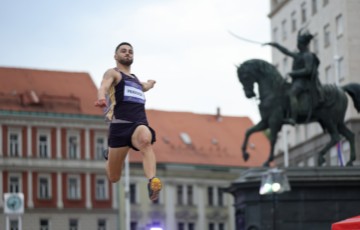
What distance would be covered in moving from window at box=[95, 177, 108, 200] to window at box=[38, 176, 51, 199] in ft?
12.3

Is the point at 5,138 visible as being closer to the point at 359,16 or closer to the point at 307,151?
the point at 307,151

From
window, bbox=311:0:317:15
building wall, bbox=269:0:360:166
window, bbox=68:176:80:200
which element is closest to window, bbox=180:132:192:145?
window, bbox=68:176:80:200

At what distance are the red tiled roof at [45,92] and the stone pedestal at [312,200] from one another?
57.4 m

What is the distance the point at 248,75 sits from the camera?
4128 centimetres

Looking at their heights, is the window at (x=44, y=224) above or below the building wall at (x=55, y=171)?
below

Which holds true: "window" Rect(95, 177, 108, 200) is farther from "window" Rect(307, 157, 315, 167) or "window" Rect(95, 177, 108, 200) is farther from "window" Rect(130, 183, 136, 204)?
"window" Rect(307, 157, 315, 167)

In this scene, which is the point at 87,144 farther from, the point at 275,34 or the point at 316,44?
the point at 316,44

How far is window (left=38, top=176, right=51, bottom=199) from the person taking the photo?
97238 mm

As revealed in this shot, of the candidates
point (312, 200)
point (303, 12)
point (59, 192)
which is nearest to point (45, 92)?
point (59, 192)

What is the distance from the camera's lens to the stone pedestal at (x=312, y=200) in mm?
40781

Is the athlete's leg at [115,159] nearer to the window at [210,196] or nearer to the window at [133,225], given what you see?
the window at [133,225]

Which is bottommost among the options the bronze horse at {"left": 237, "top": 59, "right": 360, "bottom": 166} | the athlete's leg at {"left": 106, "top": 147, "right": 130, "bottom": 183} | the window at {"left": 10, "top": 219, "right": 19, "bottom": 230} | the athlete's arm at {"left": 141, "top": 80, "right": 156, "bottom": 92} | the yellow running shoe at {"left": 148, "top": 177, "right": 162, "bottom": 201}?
the yellow running shoe at {"left": 148, "top": 177, "right": 162, "bottom": 201}

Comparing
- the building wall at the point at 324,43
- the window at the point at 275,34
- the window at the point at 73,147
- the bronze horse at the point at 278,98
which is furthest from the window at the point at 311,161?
the bronze horse at the point at 278,98

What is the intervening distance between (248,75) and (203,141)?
69.2m
